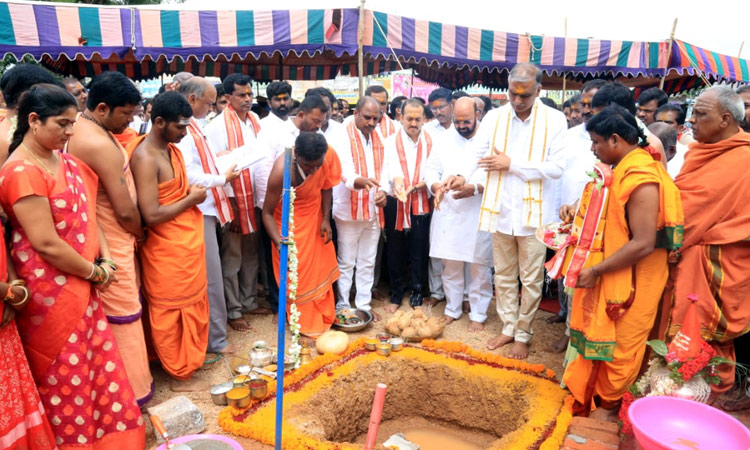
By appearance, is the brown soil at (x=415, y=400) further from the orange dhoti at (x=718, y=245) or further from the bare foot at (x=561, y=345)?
the orange dhoti at (x=718, y=245)

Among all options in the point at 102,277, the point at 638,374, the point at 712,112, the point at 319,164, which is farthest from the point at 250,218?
the point at 712,112

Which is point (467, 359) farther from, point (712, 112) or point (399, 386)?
point (712, 112)

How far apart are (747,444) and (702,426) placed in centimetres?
25

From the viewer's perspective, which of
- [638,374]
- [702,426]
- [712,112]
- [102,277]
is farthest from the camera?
[638,374]

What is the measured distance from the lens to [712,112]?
306 centimetres

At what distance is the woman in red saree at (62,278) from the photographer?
2.50m

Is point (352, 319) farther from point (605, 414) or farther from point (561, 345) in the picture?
point (605, 414)

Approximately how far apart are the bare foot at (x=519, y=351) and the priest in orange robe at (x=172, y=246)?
2512mm

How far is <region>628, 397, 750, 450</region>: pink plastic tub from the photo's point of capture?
229 cm

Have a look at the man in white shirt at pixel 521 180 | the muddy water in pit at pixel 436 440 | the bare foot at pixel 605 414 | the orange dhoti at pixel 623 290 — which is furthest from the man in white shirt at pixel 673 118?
the muddy water in pit at pixel 436 440

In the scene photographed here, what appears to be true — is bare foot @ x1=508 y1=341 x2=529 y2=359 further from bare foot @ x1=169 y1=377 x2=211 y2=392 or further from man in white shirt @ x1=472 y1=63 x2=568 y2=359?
bare foot @ x1=169 y1=377 x2=211 y2=392

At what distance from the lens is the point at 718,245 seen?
3086 mm

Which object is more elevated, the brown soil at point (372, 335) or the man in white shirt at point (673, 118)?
the man in white shirt at point (673, 118)

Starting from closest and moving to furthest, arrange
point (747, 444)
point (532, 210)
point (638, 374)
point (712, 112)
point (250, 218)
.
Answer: point (747, 444) < point (712, 112) < point (638, 374) < point (532, 210) < point (250, 218)
